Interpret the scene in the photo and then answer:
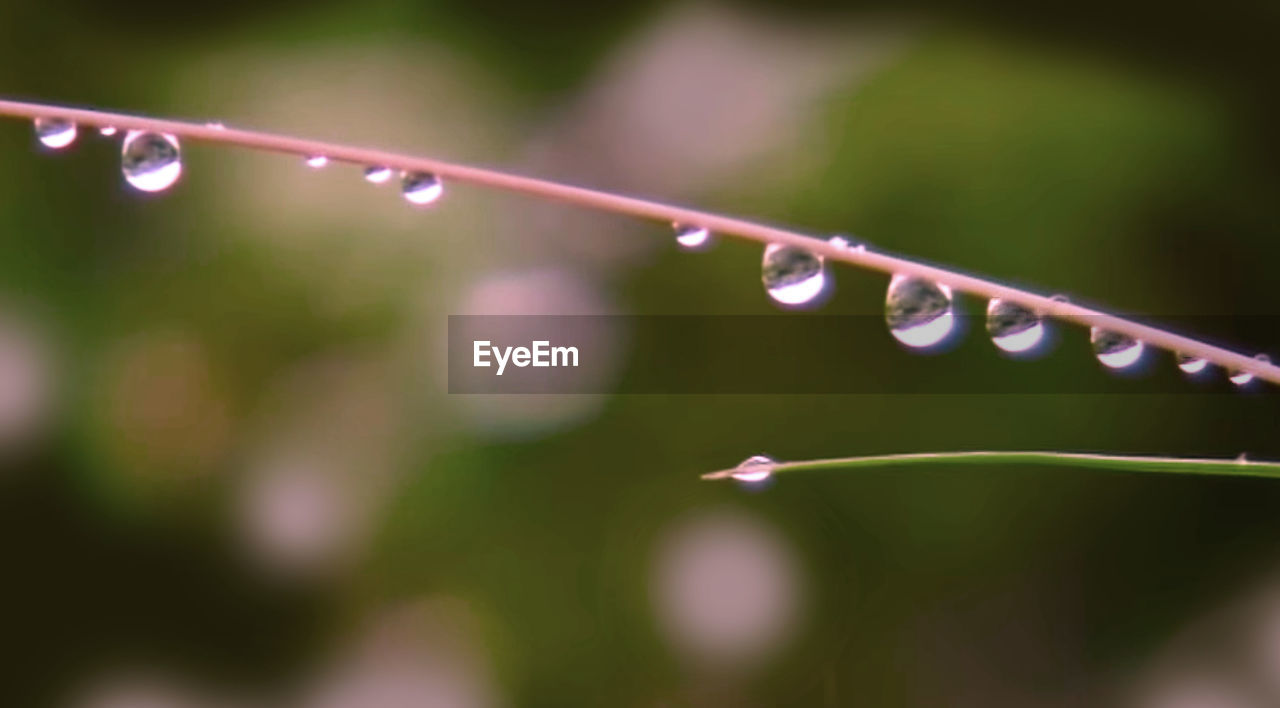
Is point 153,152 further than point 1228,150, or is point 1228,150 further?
Answer: point 1228,150

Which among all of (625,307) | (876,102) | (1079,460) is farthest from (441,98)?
(1079,460)

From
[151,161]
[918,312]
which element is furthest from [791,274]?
[151,161]

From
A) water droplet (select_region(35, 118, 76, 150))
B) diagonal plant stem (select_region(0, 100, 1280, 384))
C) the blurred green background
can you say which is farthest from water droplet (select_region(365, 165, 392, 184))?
the blurred green background

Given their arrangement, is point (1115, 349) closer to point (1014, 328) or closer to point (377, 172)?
point (1014, 328)

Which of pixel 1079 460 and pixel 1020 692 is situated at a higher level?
pixel 1079 460

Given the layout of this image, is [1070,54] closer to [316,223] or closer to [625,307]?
[625,307]

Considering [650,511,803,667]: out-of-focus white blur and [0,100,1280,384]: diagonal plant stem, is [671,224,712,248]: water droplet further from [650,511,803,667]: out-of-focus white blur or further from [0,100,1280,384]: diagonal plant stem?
[650,511,803,667]: out-of-focus white blur
